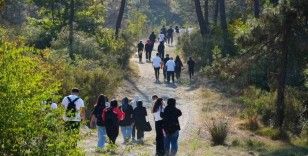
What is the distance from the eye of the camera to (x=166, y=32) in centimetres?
5047

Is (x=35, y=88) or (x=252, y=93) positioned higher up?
(x=35, y=88)

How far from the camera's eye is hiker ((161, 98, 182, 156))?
13.4 metres

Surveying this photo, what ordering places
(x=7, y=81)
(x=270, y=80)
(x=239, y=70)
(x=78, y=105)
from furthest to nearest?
(x=270, y=80)
(x=239, y=70)
(x=78, y=105)
(x=7, y=81)

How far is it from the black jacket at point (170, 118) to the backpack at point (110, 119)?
1.36m

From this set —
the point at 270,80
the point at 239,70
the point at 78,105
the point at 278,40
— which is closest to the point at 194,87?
the point at 270,80

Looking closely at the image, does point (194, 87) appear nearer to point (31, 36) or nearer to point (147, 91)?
point (147, 91)

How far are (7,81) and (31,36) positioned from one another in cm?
2651

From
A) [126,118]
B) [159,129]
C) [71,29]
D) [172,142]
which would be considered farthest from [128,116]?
[71,29]

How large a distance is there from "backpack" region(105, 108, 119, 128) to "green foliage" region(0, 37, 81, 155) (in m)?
7.01

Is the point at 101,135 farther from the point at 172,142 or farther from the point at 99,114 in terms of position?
the point at 172,142

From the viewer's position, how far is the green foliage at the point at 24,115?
646 cm

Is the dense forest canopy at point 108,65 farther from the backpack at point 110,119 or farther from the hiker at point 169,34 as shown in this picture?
the hiker at point 169,34

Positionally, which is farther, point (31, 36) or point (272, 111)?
point (31, 36)

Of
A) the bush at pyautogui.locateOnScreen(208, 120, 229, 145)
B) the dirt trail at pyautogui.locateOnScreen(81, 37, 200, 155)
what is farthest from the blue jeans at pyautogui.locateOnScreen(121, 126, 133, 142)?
the bush at pyautogui.locateOnScreen(208, 120, 229, 145)
